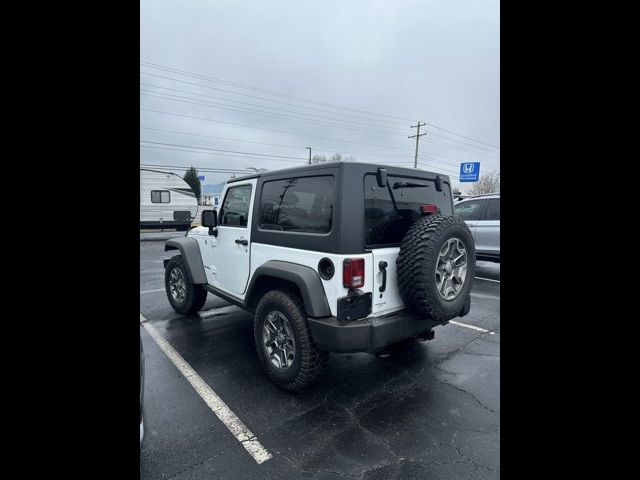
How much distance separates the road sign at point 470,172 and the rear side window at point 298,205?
2486 cm

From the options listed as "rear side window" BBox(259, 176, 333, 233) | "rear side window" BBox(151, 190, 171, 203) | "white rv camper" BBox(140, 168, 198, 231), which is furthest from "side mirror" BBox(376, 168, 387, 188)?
"rear side window" BBox(151, 190, 171, 203)

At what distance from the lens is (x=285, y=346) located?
2988 mm

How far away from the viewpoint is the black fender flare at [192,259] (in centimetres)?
449

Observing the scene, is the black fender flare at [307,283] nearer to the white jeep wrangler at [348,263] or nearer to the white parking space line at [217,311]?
the white jeep wrangler at [348,263]

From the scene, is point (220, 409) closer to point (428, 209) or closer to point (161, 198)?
point (428, 209)

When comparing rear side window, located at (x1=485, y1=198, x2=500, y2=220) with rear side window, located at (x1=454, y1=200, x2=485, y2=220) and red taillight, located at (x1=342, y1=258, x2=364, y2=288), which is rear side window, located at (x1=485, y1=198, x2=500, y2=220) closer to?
rear side window, located at (x1=454, y1=200, x2=485, y2=220)

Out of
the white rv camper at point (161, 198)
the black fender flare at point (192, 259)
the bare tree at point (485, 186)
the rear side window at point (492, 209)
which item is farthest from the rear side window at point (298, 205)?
the bare tree at point (485, 186)

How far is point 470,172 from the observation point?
2506cm

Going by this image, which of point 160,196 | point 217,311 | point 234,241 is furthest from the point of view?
point 160,196

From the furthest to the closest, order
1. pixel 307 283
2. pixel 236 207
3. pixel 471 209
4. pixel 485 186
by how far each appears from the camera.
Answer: pixel 485 186 → pixel 471 209 → pixel 236 207 → pixel 307 283

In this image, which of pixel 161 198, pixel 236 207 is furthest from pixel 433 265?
pixel 161 198

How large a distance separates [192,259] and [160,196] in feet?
42.6
